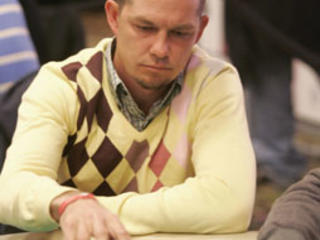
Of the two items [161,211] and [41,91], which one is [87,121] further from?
[161,211]

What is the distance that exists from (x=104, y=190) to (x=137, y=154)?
0.12m

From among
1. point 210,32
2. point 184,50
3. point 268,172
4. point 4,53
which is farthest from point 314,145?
point 184,50

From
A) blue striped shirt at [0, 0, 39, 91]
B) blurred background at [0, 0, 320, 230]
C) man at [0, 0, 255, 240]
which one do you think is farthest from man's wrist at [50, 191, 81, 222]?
blurred background at [0, 0, 320, 230]

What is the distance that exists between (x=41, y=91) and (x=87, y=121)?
12 cm

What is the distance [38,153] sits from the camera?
1335mm

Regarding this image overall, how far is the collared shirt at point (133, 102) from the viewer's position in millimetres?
1439

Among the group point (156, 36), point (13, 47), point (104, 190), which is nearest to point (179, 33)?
point (156, 36)

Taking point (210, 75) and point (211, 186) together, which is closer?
point (211, 186)

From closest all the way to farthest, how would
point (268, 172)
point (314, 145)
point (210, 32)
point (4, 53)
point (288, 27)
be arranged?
1. point (4, 53)
2. point (288, 27)
3. point (268, 172)
4. point (314, 145)
5. point (210, 32)

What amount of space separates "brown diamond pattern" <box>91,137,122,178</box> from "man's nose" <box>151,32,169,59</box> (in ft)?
0.77

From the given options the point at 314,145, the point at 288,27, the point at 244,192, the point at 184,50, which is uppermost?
the point at 184,50

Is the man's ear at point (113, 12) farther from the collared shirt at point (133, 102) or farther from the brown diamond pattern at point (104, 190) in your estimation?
the brown diamond pattern at point (104, 190)

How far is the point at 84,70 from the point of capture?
4.72ft

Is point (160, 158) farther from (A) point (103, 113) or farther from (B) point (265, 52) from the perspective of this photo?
(B) point (265, 52)
